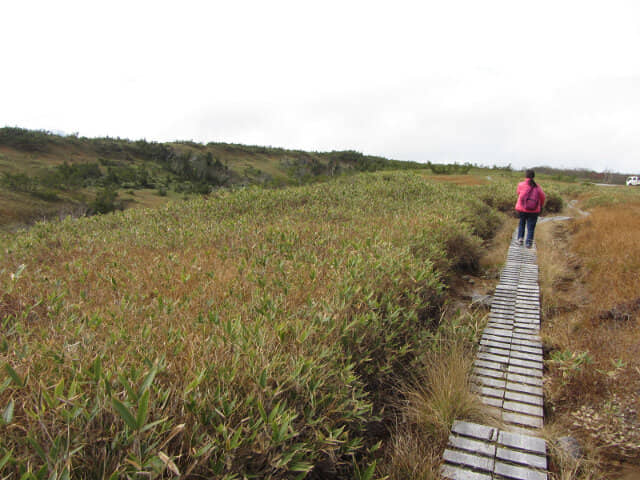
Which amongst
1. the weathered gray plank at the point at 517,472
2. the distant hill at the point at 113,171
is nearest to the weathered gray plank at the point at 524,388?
the weathered gray plank at the point at 517,472

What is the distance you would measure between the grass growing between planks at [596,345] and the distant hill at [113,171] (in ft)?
44.5

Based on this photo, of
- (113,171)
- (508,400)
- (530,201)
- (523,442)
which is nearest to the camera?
(523,442)

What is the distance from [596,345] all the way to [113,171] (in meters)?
39.6

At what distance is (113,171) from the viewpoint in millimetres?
36531

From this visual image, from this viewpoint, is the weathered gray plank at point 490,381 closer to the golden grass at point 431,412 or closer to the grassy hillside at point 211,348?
the golden grass at point 431,412

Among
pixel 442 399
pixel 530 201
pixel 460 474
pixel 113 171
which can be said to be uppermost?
pixel 530 201

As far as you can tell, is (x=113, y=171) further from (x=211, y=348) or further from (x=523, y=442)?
(x=523, y=442)

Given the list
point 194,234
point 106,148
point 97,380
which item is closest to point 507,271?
point 194,234

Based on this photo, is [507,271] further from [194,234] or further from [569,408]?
[194,234]

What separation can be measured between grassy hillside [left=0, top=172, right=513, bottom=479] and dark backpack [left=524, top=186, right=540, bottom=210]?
3496mm

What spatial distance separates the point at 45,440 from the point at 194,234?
5.67 metres

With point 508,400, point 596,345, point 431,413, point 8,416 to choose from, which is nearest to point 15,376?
point 8,416

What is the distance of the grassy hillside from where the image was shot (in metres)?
1.89

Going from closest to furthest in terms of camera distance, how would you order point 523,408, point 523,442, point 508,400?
point 523,442 < point 523,408 < point 508,400
